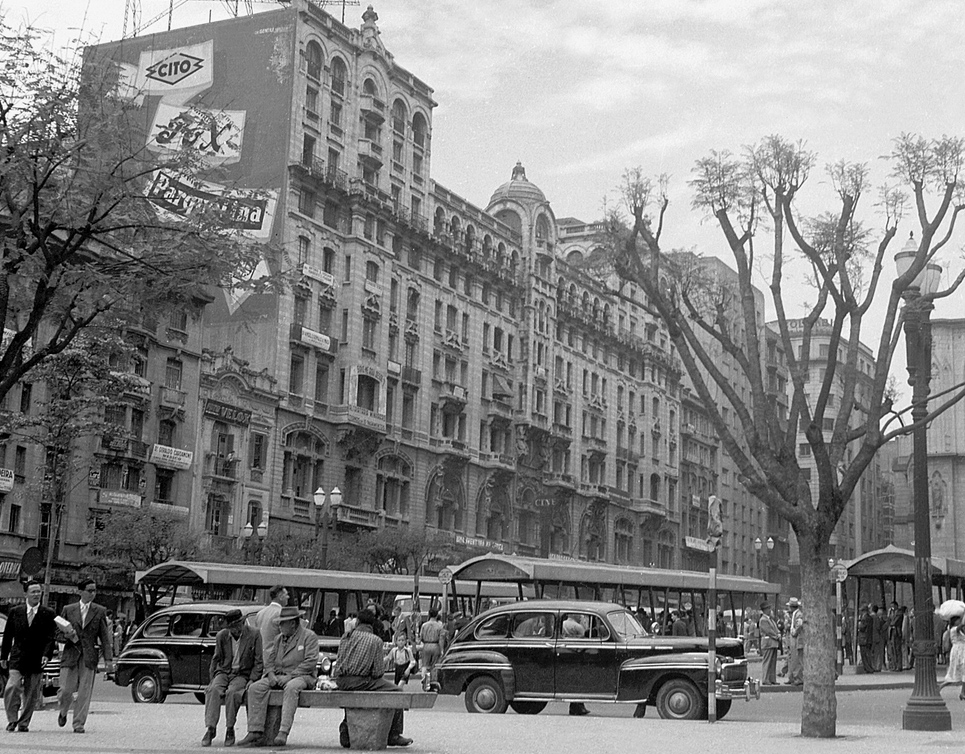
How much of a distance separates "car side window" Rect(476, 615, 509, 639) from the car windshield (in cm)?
173

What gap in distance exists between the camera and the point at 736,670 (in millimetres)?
21766


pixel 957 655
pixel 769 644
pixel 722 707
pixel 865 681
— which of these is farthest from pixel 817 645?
pixel 865 681

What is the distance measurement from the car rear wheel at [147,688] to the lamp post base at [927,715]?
505 inches

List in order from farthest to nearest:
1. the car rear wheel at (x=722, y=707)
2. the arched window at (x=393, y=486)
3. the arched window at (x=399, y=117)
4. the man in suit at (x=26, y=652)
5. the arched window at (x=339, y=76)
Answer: the arched window at (x=399, y=117) → the arched window at (x=393, y=486) → the arched window at (x=339, y=76) → the car rear wheel at (x=722, y=707) → the man in suit at (x=26, y=652)

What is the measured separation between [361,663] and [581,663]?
24.7 ft

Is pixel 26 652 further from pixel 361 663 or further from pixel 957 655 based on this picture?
pixel 957 655

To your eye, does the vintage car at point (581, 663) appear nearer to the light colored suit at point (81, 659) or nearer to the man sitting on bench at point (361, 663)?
the light colored suit at point (81, 659)

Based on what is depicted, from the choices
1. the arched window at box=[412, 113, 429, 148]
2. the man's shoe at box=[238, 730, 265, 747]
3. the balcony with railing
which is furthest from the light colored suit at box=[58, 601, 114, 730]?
the arched window at box=[412, 113, 429, 148]

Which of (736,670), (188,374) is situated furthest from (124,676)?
(188,374)

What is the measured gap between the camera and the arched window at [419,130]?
7356 centimetres

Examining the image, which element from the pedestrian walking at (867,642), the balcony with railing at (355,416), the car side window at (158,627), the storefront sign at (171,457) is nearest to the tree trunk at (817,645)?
the car side window at (158,627)

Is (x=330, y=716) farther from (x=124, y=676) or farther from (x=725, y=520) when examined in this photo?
(x=725, y=520)

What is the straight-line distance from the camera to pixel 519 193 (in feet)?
284

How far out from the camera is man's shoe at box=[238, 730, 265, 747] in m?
15.3
